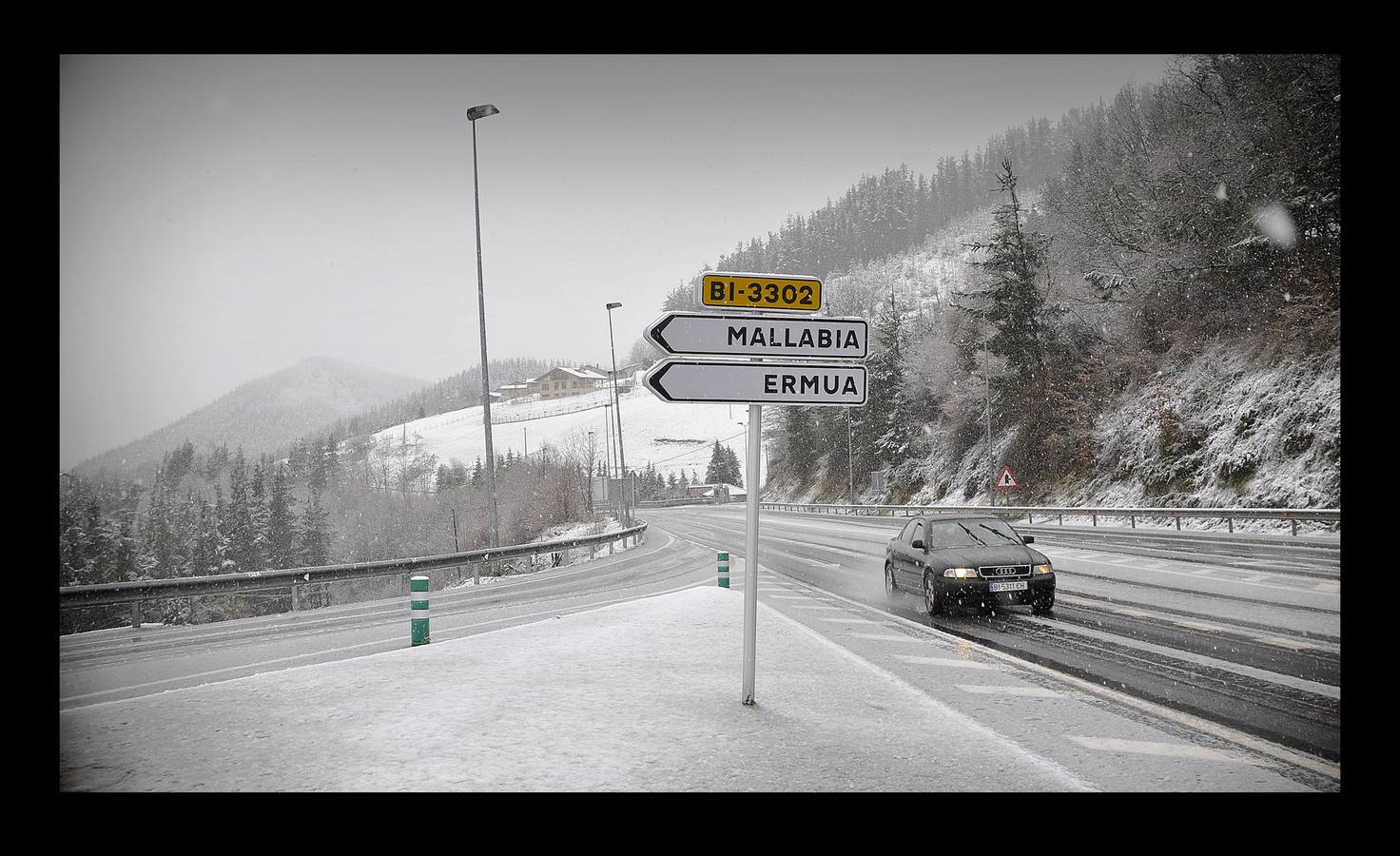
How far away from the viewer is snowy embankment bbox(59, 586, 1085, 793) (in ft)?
13.3

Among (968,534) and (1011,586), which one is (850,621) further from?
(968,534)

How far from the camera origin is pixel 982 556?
1102 centimetres

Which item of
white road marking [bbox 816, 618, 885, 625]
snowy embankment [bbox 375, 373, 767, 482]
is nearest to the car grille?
white road marking [bbox 816, 618, 885, 625]

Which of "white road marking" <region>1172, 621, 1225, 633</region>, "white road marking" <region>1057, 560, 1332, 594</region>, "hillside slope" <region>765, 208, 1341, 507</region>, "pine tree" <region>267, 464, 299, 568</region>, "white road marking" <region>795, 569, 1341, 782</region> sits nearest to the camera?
"white road marking" <region>795, 569, 1341, 782</region>

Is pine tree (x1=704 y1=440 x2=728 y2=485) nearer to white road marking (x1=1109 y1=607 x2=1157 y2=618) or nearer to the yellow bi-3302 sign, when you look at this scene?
white road marking (x1=1109 y1=607 x2=1157 y2=618)

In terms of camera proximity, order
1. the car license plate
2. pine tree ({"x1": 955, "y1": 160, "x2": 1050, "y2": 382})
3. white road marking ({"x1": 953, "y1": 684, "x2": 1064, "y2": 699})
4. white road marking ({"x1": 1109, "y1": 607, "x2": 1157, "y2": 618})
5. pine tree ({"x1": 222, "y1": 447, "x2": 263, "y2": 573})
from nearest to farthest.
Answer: white road marking ({"x1": 953, "y1": 684, "x2": 1064, "y2": 699}), white road marking ({"x1": 1109, "y1": 607, "x2": 1157, "y2": 618}), the car license plate, pine tree ({"x1": 955, "y1": 160, "x2": 1050, "y2": 382}), pine tree ({"x1": 222, "y1": 447, "x2": 263, "y2": 573})

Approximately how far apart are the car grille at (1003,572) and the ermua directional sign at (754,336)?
658 cm

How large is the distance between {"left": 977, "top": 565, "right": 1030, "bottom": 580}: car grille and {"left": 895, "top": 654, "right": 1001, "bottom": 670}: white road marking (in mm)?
3120

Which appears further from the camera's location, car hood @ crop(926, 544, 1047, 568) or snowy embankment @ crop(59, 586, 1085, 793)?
car hood @ crop(926, 544, 1047, 568)

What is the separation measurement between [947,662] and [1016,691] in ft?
4.37

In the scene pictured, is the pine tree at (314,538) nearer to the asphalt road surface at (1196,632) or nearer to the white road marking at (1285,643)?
the asphalt road surface at (1196,632)
